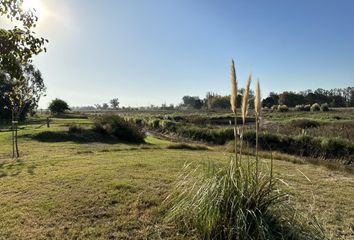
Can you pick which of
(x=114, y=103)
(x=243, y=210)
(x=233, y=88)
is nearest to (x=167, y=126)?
(x=233, y=88)

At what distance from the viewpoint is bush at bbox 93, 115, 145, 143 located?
68.6 ft

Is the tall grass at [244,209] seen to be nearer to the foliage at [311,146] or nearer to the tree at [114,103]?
the foliage at [311,146]

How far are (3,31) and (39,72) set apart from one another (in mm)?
56085

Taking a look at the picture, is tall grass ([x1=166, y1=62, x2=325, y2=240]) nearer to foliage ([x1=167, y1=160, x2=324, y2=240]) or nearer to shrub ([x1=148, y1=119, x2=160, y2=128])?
foliage ([x1=167, y1=160, x2=324, y2=240])

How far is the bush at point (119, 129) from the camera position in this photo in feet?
68.6

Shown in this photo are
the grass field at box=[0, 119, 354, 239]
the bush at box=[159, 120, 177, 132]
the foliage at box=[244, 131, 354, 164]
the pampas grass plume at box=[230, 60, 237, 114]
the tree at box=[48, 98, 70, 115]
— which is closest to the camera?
the pampas grass plume at box=[230, 60, 237, 114]

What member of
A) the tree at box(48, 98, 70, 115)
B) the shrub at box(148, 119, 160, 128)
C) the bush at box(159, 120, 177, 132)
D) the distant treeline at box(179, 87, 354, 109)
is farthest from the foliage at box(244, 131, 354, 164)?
the distant treeline at box(179, 87, 354, 109)

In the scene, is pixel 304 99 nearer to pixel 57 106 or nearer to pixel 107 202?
pixel 57 106

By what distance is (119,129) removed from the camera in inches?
844

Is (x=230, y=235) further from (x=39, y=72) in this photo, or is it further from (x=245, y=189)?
(x=39, y=72)

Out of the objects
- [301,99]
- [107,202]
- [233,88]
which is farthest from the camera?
[301,99]

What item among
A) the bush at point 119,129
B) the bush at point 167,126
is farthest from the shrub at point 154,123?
the bush at point 119,129

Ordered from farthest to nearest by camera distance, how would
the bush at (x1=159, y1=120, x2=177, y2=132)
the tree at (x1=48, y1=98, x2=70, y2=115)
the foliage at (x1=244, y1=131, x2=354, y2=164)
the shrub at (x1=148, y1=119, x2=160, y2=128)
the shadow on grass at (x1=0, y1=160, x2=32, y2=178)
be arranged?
the tree at (x1=48, y1=98, x2=70, y2=115) → the shrub at (x1=148, y1=119, x2=160, y2=128) → the bush at (x1=159, y1=120, x2=177, y2=132) → the foliage at (x1=244, y1=131, x2=354, y2=164) → the shadow on grass at (x1=0, y1=160, x2=32, y2=178)

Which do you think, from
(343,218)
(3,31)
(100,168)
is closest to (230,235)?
(343,218)
